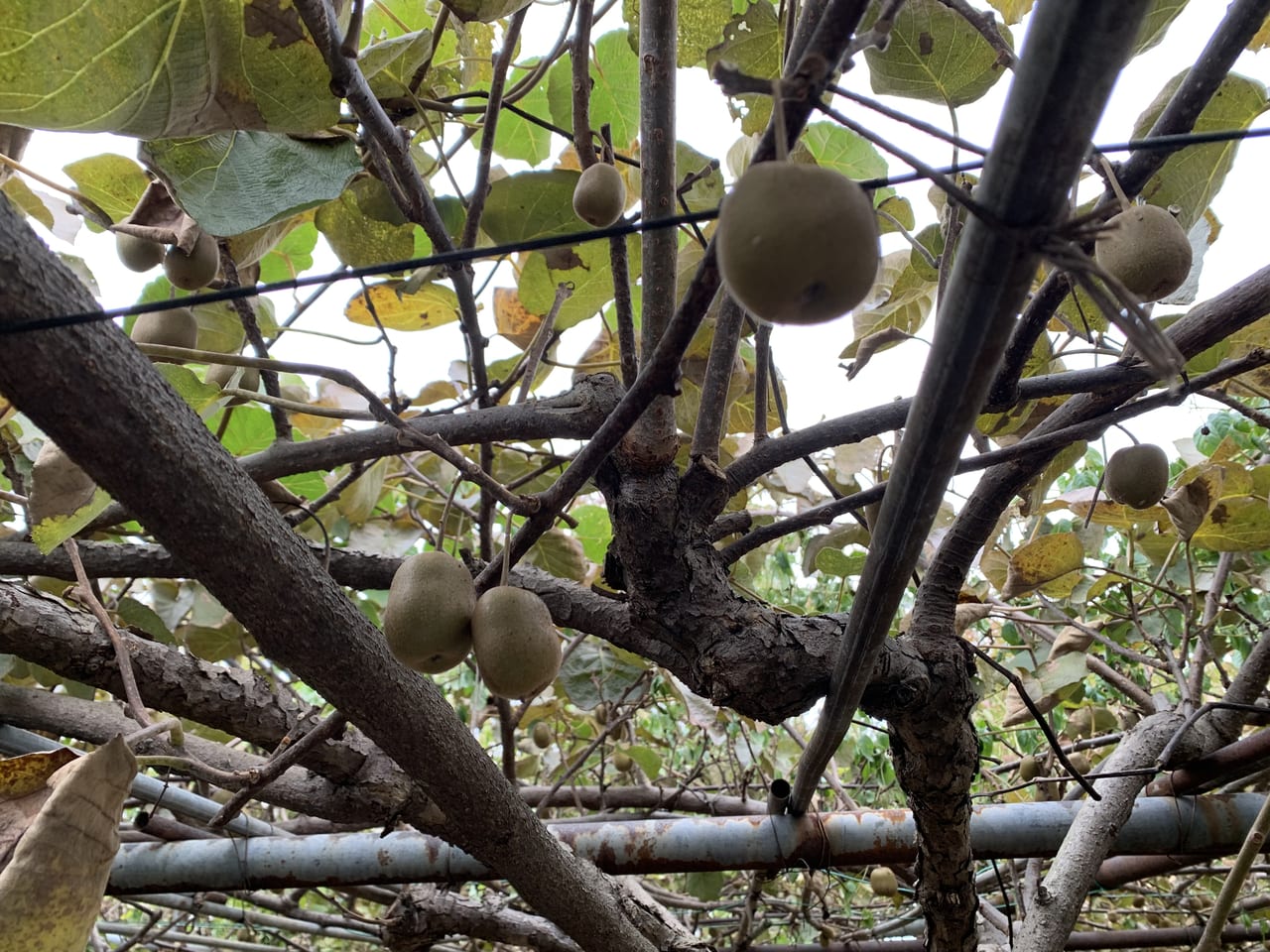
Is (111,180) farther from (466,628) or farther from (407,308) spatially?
(466,628)

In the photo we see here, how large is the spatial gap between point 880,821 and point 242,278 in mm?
1160

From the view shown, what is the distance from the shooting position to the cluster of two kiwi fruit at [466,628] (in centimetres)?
75

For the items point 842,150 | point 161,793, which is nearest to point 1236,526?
point 842,150

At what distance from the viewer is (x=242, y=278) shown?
3.63ft

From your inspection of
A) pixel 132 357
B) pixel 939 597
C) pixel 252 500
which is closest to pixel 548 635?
pixel 252 500

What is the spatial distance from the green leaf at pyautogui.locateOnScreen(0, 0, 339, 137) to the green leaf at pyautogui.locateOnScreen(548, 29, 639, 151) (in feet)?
2.05

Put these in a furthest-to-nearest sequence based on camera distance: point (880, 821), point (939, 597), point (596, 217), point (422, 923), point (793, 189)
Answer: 1. point (422, 923)
2. point (880, 821)
3. point (939, 597)
4. point (596, 217)
5. point (793, 189)

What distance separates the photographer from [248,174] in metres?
0.78

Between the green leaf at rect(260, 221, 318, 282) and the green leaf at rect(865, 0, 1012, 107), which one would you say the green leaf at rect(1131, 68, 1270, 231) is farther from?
the green leaf at rect(260, 221, 318, 282)

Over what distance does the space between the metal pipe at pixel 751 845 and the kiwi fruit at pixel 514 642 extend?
611 millimetres

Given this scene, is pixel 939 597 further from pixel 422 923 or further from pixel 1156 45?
pixel 422 923

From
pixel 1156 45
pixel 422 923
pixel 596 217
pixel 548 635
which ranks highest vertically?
pixel 1156 45

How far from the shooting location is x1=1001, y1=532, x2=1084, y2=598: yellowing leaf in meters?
1.34

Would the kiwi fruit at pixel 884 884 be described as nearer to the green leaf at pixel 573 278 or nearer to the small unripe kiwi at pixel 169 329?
the green leaf at pixel 573 278
